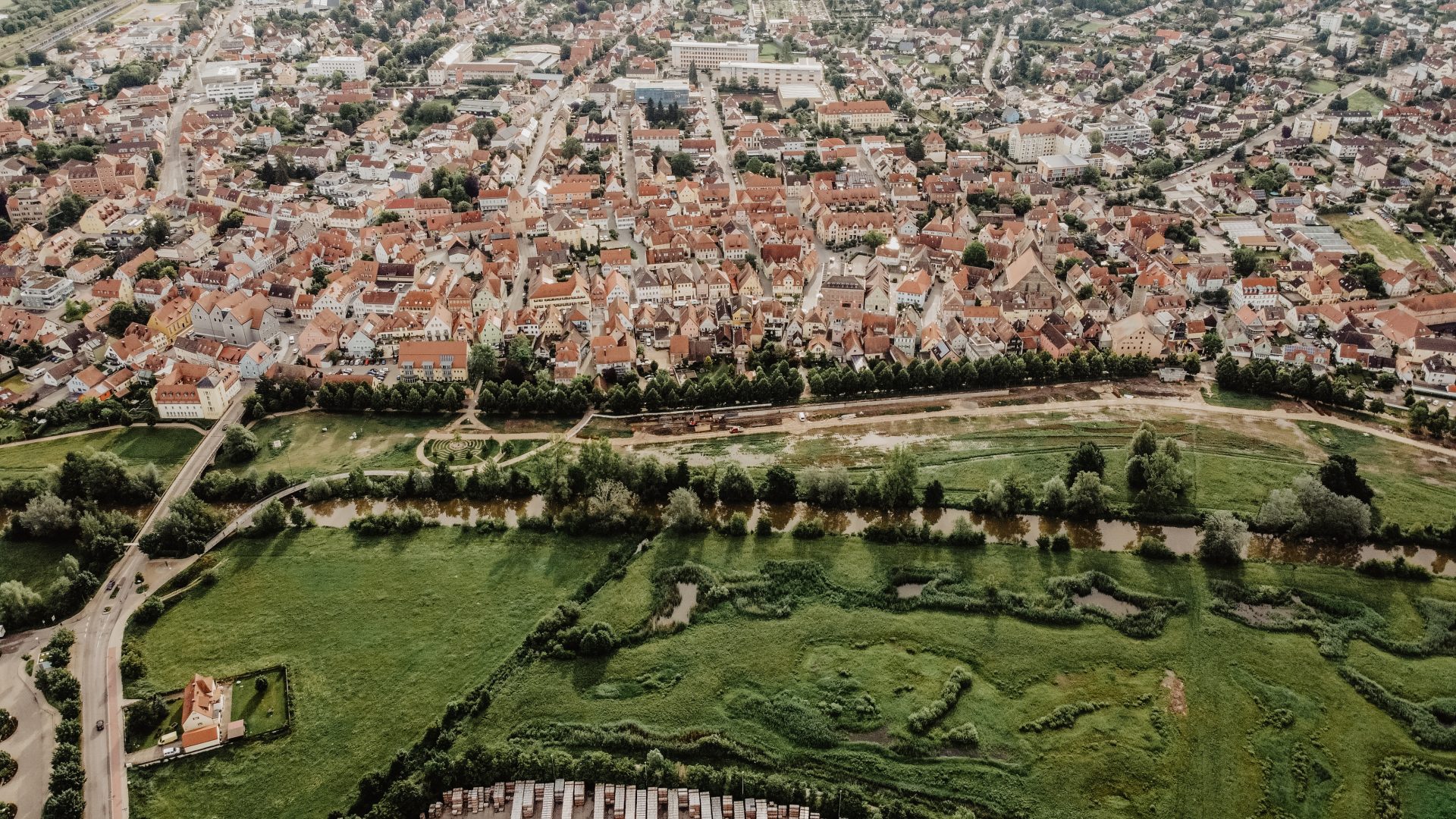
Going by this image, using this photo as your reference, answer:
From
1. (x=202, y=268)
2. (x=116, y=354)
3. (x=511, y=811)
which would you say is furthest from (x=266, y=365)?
(x=511, y=811)

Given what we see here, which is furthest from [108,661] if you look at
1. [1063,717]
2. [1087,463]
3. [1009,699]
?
[1087,463]

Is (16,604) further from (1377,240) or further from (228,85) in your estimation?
(1377,240)


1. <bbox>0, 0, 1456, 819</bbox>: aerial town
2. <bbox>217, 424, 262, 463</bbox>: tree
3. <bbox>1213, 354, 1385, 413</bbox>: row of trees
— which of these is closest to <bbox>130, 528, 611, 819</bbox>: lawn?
<bbox>0, 0, 1456, 819</bbox>: aerial town

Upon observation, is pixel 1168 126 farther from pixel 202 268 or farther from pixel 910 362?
pixel 202 268

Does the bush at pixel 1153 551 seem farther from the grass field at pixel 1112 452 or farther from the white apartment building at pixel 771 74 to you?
the white apartment building at pixel 771 74

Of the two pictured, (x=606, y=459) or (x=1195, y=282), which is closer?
(x=606, y=459)

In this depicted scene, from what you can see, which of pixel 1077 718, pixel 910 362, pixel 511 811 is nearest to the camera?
pixel 511 811
